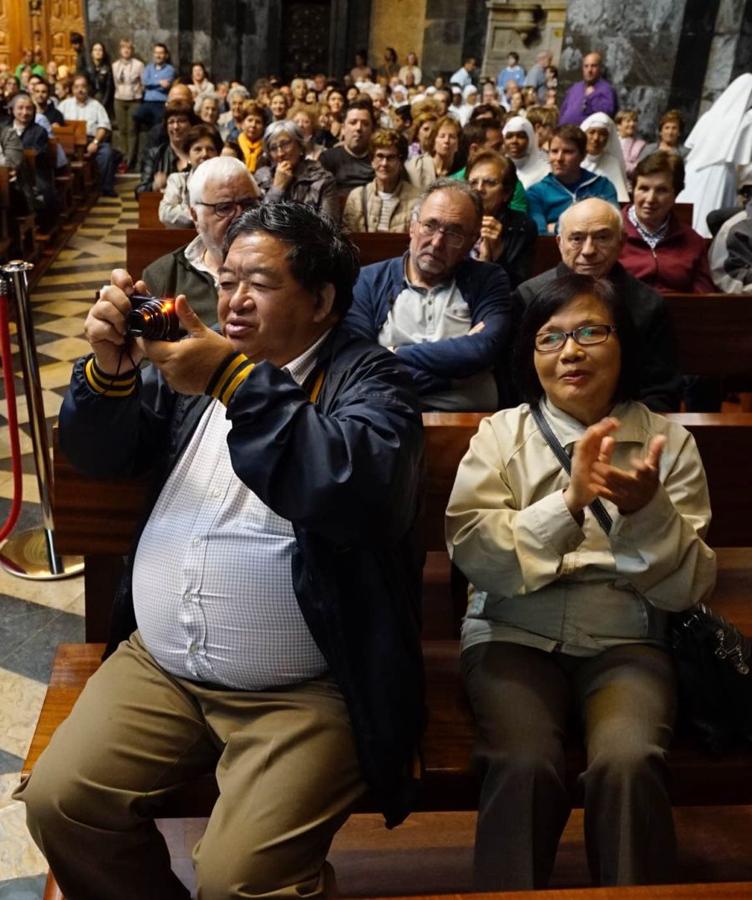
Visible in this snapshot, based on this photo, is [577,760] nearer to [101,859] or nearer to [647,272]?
[101,859]

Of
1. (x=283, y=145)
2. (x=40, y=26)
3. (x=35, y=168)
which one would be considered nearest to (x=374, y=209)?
(x=283, y=145)

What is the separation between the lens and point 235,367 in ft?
5.22

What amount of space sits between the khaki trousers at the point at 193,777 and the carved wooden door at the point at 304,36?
22.7m

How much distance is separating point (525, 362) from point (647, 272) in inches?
98.1

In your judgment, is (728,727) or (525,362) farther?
(525,362)

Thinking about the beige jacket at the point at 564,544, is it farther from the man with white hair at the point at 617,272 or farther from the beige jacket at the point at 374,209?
the beige jacket at the point at 374,209

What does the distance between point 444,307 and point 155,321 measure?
6.62 ft

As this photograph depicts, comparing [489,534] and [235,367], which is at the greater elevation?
[235,367]

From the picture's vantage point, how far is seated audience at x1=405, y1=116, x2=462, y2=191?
6.16 metres

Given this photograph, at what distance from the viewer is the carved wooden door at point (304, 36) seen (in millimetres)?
22047

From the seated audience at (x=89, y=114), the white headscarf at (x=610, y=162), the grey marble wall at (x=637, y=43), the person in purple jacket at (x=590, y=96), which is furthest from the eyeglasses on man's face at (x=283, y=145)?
the seated audience at (x=89, y=114)

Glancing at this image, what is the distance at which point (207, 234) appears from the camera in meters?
3.52

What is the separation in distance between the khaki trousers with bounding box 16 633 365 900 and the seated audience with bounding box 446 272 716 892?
0.33 m

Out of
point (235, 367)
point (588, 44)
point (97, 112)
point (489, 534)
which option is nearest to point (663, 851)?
point (489, 534)
